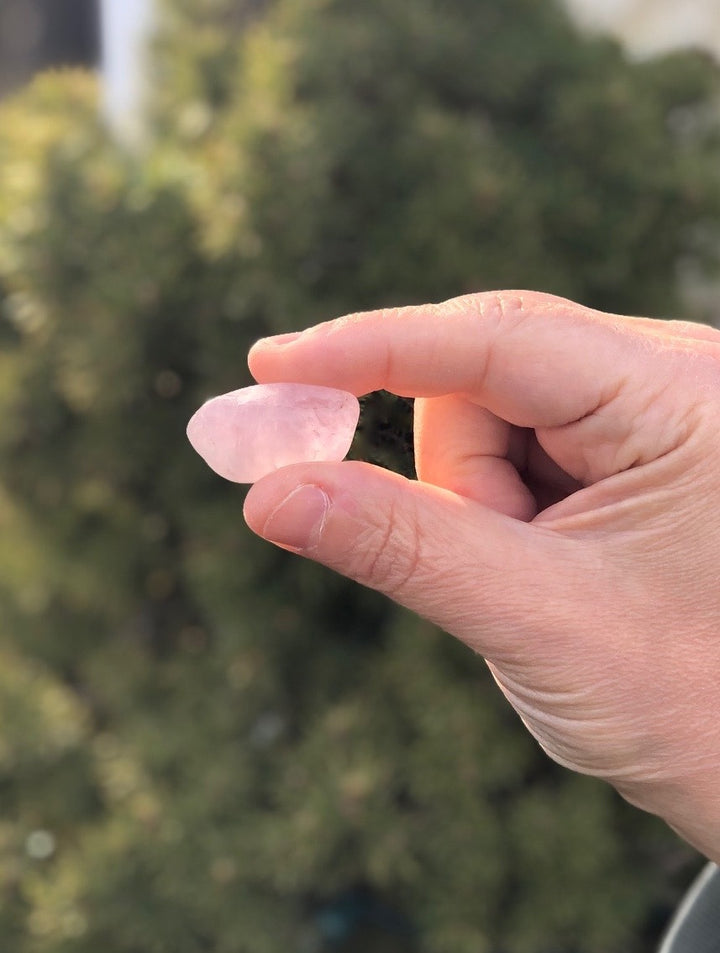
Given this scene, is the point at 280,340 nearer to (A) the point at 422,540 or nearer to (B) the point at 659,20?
(A) the point at 422,540

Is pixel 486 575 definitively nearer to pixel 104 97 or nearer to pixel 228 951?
pixel 228 951

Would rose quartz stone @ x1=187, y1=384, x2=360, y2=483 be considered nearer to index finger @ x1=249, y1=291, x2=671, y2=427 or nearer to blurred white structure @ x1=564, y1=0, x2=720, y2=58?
index finger @ x1=249, y1=291, x2=671, y2=427

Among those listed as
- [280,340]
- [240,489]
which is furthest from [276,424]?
[240,489]

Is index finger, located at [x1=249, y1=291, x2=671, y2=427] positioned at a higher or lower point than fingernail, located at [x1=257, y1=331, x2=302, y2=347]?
lower

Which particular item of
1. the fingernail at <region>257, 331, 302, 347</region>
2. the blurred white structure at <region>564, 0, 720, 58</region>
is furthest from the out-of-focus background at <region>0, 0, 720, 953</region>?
the blurred white structure at <region>564, 0, 720, 58</region>

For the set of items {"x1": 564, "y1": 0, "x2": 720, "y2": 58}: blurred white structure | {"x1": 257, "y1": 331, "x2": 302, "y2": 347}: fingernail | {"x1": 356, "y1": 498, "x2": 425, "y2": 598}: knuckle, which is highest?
{"x1": 564, "y1": 0, "x2": 720, "y2": 58}: blurred white structure

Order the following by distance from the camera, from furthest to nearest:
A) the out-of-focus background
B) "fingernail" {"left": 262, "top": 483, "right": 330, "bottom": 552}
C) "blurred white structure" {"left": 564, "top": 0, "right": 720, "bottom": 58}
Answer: "blurred white structure" {"left": 564, "top": 0, "right": 720, "bottom": 58} → the out-of-focus background → "fingernail" {"left": 262, "top": 483, "right": 330, "bottom": 552}
